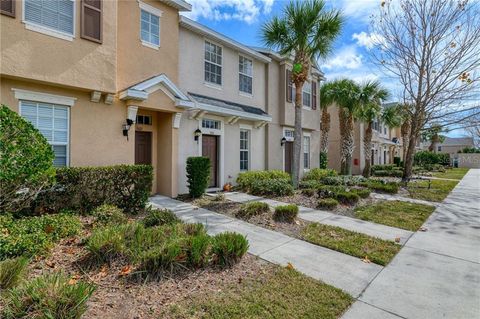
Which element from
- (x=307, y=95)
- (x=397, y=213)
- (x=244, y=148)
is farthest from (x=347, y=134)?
(x=397, y=213)

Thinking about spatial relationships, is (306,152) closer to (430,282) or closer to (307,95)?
(307,95)

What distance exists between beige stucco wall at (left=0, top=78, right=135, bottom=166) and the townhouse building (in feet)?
0.09

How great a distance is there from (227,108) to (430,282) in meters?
9.22

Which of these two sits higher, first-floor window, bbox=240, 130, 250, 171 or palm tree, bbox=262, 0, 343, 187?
palm tree, bbox=262, 0, 343, 187

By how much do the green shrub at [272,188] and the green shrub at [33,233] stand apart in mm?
6982

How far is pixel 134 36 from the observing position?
28.2 feet

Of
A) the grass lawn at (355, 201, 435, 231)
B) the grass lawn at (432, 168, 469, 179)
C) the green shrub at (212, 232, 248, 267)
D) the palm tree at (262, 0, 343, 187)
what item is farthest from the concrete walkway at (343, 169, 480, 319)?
the grass lawn at (432, 168, 469, 179)

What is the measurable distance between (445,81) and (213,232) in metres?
14.6

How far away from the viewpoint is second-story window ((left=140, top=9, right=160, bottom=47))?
8914mm

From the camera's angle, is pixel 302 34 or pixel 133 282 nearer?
pixel 133 282

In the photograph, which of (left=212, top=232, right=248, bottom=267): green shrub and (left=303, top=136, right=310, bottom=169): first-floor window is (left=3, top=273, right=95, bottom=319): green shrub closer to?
(left=212, top=232, right=248, bottom=267): green shrub

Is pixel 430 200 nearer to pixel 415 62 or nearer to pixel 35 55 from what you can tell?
pixel 415 62

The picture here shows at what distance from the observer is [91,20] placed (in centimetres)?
730

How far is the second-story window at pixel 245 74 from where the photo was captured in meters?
13.1
